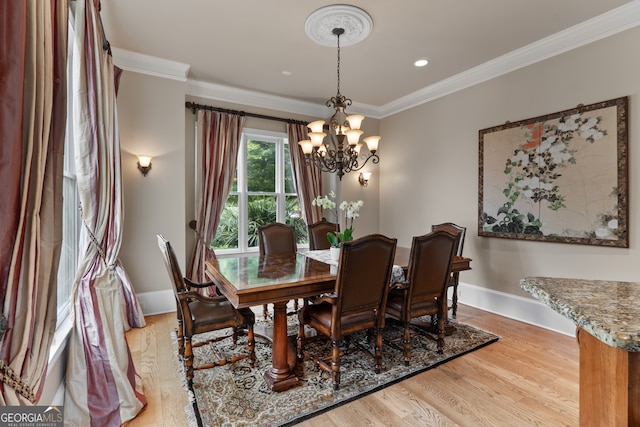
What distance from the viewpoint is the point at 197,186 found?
423 centimetres

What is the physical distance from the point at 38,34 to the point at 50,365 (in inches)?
61.9

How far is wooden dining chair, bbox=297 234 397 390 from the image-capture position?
2107 millimetres

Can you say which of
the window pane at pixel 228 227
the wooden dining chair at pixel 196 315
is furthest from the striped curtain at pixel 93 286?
the window pane at pixel 228 227

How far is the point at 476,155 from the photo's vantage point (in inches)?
159

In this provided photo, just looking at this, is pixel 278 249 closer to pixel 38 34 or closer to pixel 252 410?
pixel 252 410

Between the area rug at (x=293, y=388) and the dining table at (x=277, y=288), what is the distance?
0.11 m

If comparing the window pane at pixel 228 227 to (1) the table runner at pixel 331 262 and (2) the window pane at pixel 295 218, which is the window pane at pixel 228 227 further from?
(1) the table runner at pixel 331 262

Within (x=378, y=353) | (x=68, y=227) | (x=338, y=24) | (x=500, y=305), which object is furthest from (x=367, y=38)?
(x=500, y=305)

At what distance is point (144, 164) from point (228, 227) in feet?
4.78

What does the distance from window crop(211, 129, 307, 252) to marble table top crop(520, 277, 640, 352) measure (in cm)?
374

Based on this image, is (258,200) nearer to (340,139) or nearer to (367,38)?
(340,139)

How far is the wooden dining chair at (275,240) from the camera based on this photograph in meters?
3.62

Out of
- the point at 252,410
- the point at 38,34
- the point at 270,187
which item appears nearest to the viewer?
the point at 38,34

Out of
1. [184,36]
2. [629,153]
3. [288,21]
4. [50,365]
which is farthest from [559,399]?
[184,36]
